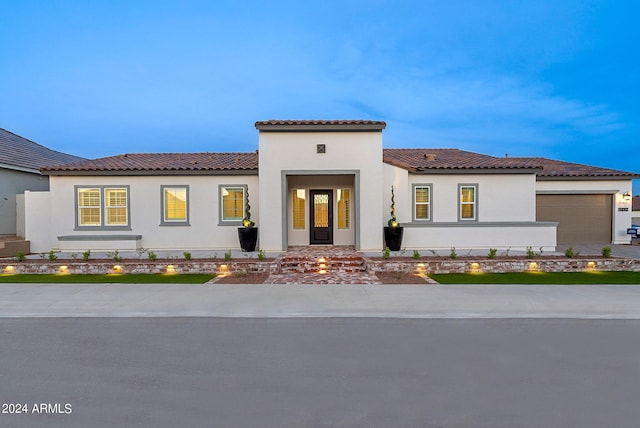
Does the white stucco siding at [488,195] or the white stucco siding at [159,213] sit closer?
the white stucco siding at [159,213]

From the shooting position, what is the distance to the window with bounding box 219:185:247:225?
13.8 meters

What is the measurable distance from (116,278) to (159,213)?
478cm

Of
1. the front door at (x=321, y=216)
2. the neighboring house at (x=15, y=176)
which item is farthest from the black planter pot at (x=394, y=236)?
the neighboring house at (x=15, y=176)

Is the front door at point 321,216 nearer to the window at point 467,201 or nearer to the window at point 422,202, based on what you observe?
the window at point 422,202

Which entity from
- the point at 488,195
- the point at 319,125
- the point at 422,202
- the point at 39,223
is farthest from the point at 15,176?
the point at 488,195

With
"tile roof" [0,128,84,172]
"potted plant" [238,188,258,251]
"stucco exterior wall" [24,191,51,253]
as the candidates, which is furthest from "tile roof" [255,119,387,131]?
"tile roof" [0,128,84,172]

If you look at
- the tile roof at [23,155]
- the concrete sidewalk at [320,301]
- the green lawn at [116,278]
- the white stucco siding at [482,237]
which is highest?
the tile roof at [23,155]

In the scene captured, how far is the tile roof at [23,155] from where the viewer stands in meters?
15.2

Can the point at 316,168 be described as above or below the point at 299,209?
above

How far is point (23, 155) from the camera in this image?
1697cm

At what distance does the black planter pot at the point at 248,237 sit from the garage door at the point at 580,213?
14.2 meters

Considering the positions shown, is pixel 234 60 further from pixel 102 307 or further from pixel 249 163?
pixel 102 307

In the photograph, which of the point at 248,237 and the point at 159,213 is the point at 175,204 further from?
the point at 248,237

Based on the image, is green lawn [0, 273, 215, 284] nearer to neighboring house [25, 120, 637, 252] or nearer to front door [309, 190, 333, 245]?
neighboring house [25, 120, 637, 252]
